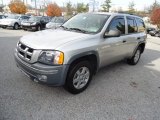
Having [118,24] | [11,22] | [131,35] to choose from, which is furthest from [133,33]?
[11,22]

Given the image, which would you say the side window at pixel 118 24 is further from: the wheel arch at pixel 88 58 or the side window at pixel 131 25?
the wheel arch at pixel 88 58

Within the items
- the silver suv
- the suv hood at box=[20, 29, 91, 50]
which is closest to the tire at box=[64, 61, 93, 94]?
the silver suv

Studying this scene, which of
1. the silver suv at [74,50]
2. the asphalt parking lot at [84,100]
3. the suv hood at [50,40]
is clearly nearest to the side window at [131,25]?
the silver suv at [74,50]

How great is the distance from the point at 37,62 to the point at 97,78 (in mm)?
2168

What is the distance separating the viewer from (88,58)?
4.04m

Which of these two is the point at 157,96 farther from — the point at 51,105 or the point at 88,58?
the point at 51,105

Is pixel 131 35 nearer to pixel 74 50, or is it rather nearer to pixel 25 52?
pixel 74 50

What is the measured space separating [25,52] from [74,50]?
987 mm

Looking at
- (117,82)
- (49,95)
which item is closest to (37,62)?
(49,95)

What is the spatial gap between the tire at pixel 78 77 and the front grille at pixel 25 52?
84cm

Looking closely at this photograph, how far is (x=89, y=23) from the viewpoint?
4.62 metres

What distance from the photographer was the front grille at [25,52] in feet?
11.5

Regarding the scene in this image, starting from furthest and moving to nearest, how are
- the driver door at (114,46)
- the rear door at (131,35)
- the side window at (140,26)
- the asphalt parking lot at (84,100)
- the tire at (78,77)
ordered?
the side window at (140,26) < the rear door at (131,35) < the driver door at (114,46) < the tire at (78,77) < the asphalt parking lot at (84,100)

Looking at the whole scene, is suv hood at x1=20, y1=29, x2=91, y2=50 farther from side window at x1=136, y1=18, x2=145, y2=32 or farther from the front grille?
side window at x1=136, y1=18, x2=145, y2=32
